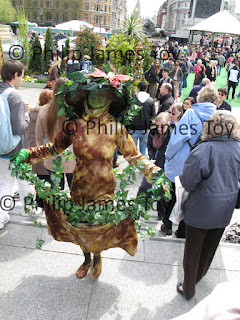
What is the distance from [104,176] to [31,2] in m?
86.3

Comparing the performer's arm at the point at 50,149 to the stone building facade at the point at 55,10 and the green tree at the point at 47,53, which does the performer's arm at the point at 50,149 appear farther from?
the stone building facade at the point at 55,10

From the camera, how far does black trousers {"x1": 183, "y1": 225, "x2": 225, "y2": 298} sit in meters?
2.71

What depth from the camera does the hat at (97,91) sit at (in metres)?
2.54

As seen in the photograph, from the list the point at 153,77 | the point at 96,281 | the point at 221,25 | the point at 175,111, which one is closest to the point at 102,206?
the point at 96,281

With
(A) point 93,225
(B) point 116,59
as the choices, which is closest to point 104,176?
(A) point 93,225

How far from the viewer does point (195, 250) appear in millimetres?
2738

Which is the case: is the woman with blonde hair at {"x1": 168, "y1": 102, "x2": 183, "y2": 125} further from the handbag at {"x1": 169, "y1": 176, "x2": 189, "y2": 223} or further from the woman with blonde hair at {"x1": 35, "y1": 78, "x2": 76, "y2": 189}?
the handbag at {"x1": 169, "y1": 176, "x2": 189, "y2": 223}

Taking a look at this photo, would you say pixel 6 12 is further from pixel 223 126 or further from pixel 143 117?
pixel 223 126

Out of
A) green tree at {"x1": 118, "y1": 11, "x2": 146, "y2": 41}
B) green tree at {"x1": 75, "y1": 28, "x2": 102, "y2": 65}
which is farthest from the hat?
green tree at {"x1": 75, "y1": 28, "x2": 102, "y2": 65}

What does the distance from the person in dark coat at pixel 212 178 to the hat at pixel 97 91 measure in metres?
0.75

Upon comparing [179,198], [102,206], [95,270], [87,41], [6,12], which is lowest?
[95,270]

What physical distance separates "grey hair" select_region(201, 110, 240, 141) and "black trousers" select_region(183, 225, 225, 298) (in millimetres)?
898

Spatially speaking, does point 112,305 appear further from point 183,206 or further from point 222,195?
point 222,195

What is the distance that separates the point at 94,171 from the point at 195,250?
47.8 inches
